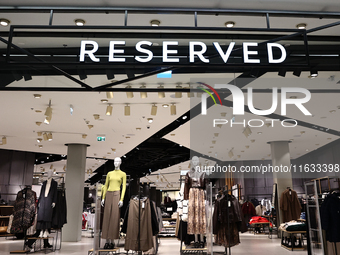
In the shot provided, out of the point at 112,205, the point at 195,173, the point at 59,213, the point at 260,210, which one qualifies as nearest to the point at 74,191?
the point at 59,213

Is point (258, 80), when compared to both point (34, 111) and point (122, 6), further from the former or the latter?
point (34, 111)

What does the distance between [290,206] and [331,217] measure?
4655 millimetres

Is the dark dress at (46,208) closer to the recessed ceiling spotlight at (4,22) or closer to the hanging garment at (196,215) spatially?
the hanging garment at (196,215)

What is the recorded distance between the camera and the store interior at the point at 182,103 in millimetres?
3654

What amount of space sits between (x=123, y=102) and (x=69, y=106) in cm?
136

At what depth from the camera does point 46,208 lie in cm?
797

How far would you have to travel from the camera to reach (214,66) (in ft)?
10.9

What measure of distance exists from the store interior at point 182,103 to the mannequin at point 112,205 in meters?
0.02

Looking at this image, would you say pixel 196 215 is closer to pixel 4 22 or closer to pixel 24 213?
pixel 24 213

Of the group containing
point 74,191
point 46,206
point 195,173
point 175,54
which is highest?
point 175,54

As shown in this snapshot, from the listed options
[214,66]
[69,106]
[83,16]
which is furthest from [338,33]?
[69,106]

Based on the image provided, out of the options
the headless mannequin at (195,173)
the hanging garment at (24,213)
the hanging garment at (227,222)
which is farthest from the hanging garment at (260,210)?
the hanging garment at (24,213)

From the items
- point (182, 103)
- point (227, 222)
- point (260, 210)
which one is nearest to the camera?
point (227, 222)

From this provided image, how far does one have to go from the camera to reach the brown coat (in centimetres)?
987
